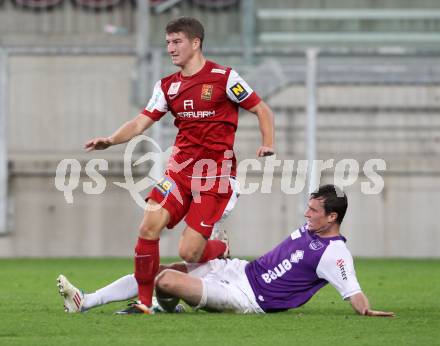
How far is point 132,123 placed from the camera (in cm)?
824

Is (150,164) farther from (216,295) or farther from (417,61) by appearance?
(216,295)

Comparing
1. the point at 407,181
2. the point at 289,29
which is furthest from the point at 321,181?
the point at 289,29

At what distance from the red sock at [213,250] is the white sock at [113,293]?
1.65ft

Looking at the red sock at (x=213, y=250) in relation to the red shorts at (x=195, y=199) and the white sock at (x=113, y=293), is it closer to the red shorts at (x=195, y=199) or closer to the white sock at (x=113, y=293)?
the red shorts at (x=195, y=199)

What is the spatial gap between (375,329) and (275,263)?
3.51ft

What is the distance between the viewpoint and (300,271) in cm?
766

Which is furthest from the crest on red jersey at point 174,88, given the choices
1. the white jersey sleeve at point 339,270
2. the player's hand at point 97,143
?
the white jersey sleeve at point 339,270

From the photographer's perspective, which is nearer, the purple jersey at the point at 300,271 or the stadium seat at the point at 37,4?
the purple jersey at the point at 300,271

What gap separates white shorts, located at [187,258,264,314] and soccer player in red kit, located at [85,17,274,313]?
0.74ft

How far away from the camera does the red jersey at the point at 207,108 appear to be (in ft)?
26.9

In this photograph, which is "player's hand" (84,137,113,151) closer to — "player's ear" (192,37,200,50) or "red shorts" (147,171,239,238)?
"red shorts" (147,171,239,238)

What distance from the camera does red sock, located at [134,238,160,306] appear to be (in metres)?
7.66

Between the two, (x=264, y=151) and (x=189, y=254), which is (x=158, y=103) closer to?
(x=264, y=151)

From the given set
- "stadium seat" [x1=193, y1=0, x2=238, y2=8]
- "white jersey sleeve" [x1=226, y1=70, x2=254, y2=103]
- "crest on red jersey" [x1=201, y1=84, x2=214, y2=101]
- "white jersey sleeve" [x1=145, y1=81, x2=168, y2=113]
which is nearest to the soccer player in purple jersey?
"white jersey sleeve" [x1=226, y1=70, x2=254, y2=103]
